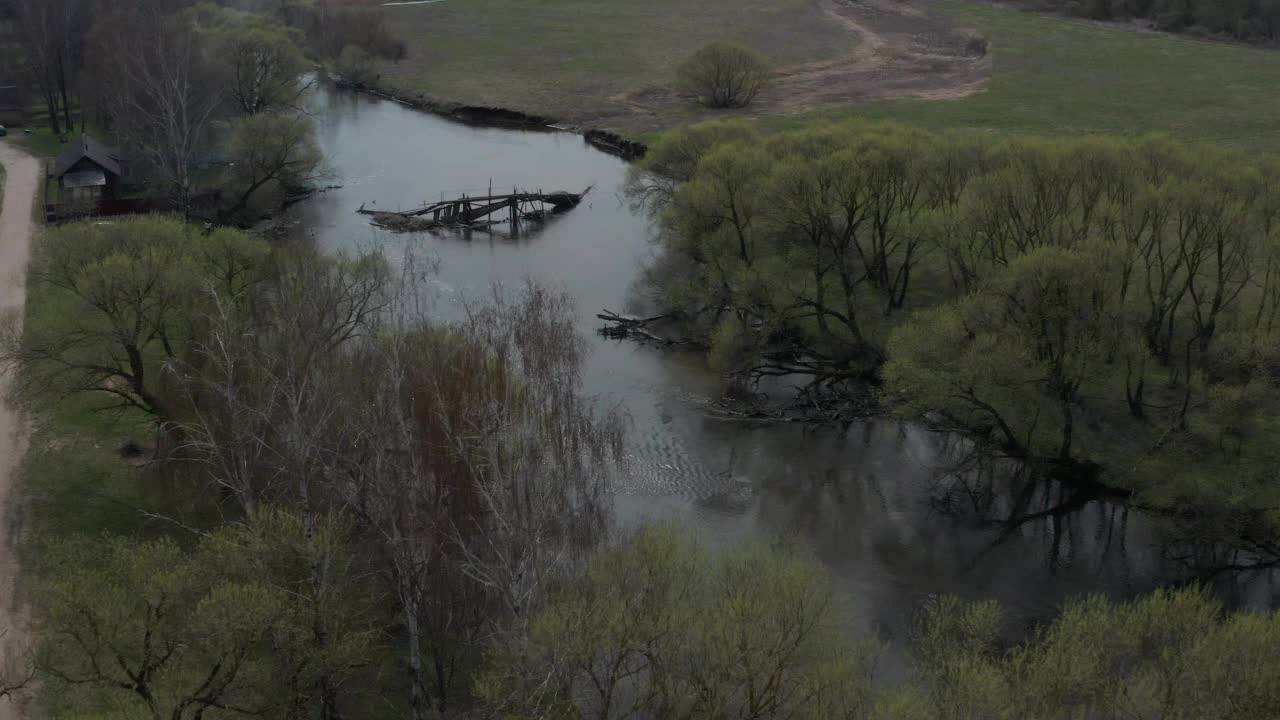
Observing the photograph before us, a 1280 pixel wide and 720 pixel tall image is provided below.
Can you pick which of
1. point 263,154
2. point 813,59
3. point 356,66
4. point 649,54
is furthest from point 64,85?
point 813,59

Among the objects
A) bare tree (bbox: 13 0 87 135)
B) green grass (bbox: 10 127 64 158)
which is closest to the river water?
green grass (bbox: 10 127 64 158)

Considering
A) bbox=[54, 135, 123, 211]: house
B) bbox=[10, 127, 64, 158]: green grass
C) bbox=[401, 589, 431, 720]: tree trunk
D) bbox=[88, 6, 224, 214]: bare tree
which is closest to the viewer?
bbox=[401, 589, 431, 720]: tree trunk

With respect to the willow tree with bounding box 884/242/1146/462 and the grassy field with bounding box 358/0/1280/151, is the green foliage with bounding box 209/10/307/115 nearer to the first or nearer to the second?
the grassy field with bounding box 358/0/1280/151

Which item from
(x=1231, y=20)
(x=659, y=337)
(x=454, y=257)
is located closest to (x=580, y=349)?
(x=659, y=337)

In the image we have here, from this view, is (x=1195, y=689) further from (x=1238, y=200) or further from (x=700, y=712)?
(x=1238, y=200)

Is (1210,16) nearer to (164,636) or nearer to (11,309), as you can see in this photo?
(11,309)
